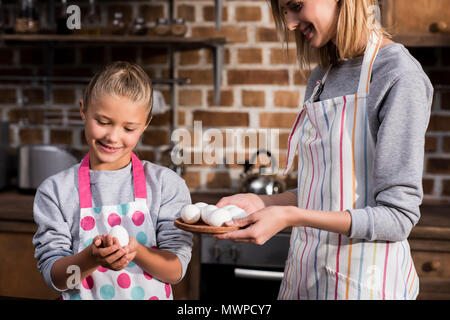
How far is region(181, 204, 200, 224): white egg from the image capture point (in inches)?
39.0

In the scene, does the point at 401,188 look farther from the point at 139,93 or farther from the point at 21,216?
the point at 21,216

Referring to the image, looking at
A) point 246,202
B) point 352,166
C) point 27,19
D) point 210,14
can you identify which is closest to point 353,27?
point 352,166

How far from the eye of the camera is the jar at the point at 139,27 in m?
2.12

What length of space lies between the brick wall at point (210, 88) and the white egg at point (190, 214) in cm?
115

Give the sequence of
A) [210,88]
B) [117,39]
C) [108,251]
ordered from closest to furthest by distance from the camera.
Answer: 1. [108,251]
2. [117,39]
3. [210,88]

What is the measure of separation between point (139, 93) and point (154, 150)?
1.27m

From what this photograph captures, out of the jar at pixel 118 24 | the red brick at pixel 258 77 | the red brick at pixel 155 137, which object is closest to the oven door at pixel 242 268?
the red brick at pixel 155 137

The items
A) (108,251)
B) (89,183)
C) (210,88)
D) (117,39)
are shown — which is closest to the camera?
(108,251)

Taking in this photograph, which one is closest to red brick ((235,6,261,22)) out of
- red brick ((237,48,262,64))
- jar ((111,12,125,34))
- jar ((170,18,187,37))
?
red brick ((237,48,262,64))

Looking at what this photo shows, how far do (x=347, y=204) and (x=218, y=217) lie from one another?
0.28 m

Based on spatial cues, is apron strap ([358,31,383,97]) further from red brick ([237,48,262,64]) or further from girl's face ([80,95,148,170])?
red brick ([237,48,262,64])

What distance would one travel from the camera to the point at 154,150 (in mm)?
2314

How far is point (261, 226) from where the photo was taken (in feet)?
3.01

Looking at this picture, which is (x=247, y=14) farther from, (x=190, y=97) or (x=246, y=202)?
(x=246, y=202)
